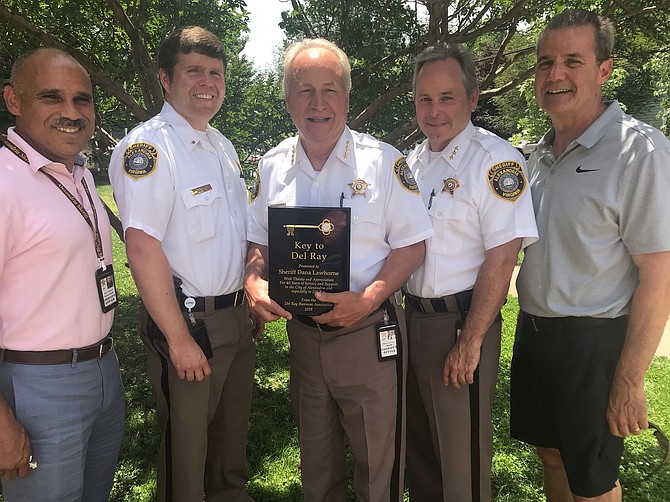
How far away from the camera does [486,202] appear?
91.2 inches

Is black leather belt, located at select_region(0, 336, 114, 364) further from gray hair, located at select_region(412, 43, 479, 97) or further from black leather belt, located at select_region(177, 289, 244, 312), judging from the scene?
gray hair, located at select_region(412, 43, 479, 97)

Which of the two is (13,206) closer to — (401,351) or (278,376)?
(401,351)

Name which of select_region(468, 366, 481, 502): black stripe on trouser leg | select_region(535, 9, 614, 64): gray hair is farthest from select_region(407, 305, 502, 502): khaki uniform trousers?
select_region(535, 9, 614, 64): gray hair

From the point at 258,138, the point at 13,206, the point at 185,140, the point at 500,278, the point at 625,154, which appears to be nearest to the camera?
the point at 13,206

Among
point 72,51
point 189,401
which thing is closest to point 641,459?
point 189,401

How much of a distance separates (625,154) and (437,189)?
0.84 m

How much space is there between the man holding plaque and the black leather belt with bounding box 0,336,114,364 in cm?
70

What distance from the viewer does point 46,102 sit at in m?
1.98

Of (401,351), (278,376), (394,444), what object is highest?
(401,351)

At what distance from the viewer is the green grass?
10.4ft

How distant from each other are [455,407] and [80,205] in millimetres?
1976

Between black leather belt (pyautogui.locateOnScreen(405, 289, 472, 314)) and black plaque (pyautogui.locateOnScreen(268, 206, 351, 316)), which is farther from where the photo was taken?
black leather belt (pyautogui.locateOnScreen(405, 289, 472, 314))

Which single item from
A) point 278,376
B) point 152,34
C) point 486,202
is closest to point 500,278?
point 486,202

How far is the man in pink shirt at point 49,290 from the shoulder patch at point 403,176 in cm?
138
